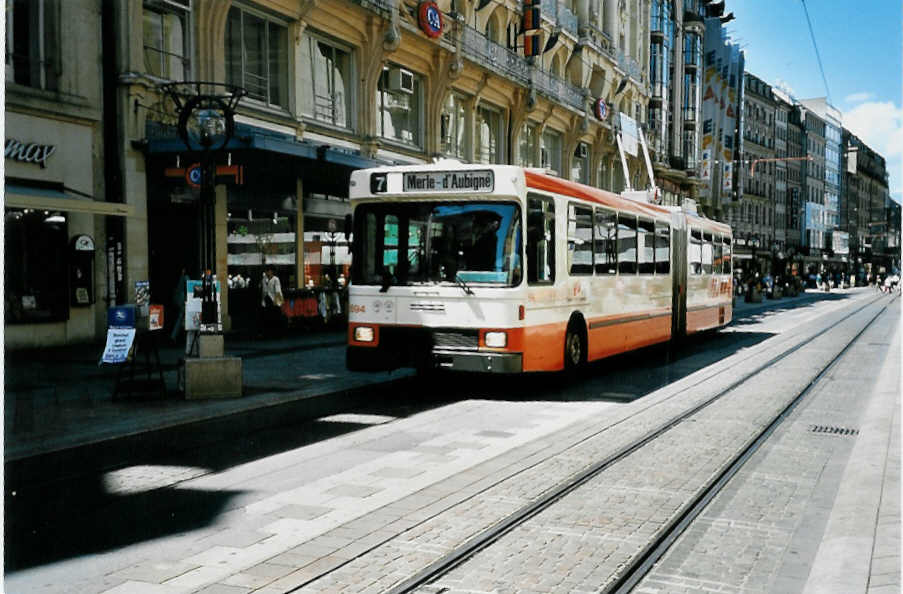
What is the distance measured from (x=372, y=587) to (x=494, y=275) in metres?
6.97

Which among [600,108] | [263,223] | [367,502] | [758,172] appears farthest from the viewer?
[758,172]

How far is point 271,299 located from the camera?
21812 mm

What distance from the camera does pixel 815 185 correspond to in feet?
364

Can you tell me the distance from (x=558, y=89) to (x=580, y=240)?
1127 inches

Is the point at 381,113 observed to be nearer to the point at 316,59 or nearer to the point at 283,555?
the point at 316,59

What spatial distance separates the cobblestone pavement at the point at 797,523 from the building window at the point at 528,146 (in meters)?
29.1

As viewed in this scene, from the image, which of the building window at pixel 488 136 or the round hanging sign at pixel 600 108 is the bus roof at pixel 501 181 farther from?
the round hanging sign at pixel 600 108

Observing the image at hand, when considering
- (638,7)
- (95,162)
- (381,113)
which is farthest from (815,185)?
(95,162)

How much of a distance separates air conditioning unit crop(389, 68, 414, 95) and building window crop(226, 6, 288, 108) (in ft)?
17.3

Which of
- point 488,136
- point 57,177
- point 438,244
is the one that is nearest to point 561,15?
point 488,136

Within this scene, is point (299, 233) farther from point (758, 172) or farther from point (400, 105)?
point (758, 172)

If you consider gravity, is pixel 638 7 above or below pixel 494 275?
above

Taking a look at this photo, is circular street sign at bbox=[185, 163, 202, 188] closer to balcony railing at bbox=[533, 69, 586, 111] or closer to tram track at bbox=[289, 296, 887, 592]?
tram track at bbox=[289, 296, 887, 592]

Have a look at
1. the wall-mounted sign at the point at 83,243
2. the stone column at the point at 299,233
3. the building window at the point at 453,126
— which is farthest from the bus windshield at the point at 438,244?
the building window at the point at 453,126
